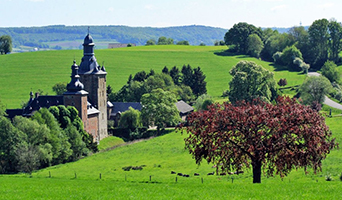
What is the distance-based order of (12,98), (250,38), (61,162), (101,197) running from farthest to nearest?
1. (250,38)
2. (12,98)
3. (61,162)
4. (101,197)

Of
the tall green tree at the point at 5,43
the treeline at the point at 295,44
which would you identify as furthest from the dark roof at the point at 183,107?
the tall green tree at the point at 5,43

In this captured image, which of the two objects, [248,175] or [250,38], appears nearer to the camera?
[248,175]

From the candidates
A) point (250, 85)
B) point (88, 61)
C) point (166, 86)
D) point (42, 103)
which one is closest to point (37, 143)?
point (42, 103)

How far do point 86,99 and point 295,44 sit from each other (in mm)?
78154

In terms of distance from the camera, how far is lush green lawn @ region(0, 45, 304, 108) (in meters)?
118

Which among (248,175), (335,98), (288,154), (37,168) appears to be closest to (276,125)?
(288,154)

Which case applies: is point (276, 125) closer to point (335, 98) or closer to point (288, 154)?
point (288, 154)

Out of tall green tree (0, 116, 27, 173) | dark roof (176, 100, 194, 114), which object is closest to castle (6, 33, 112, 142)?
dark roof (176, 100, 194, 114)

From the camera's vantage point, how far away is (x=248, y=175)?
41812 mm

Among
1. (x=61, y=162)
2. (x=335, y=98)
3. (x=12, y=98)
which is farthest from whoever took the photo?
(x=12, y=98)

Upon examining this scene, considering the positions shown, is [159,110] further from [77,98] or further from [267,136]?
[267,136]

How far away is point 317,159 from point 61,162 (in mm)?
37579

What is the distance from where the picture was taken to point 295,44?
14500cm

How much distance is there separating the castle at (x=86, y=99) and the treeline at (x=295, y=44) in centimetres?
5665
